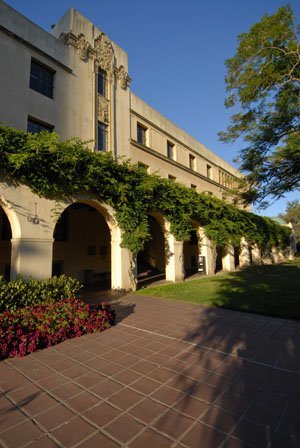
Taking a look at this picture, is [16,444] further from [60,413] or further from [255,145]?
[255,145]

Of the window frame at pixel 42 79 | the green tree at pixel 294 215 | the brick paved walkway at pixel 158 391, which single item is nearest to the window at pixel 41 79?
the window frame at pixel 42 79

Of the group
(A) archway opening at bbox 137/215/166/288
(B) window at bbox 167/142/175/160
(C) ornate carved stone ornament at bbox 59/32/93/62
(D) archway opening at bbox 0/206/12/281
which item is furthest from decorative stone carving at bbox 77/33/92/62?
(A) archway opening at bbox 137/215/166/288

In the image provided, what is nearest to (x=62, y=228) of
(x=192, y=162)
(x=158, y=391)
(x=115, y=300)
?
(x=115, y=300)

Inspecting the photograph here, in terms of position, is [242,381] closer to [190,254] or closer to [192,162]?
[190,254]

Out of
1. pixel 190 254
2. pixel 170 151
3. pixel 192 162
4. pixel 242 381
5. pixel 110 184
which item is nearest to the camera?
pixel 242 381

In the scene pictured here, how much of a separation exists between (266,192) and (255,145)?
323 cm

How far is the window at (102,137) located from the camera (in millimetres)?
14344

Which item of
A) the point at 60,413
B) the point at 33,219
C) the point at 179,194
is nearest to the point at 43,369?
the point at 60,413

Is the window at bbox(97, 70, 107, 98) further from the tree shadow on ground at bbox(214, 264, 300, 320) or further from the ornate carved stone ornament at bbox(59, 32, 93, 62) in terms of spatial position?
the tree shadow on ground at bbox(214, 264, 300, 320)

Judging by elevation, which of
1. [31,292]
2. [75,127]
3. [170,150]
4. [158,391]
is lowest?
[158,391]

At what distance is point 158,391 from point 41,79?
13.8 metres

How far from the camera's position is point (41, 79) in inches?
→ 470

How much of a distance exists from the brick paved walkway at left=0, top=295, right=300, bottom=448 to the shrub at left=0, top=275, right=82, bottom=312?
6.16 ft

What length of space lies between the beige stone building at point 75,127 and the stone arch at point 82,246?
6cm
